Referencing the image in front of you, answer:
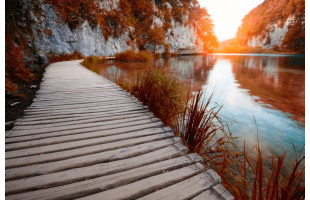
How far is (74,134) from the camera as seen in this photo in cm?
198

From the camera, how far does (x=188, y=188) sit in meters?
1.24

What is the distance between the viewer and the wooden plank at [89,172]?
1220 mm

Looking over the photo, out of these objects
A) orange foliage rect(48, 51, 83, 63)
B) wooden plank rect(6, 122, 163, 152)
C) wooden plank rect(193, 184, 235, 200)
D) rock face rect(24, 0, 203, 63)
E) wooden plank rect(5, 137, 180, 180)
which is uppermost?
rock face rect(24, 0, 203, 63)

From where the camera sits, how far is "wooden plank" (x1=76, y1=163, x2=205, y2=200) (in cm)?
115

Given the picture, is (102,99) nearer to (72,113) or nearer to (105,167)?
(72,113)

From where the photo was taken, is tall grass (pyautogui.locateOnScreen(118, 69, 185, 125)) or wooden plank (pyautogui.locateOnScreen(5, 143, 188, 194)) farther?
tall grass (pyautogui.locateOnScreen(118, 69, 185, 125))

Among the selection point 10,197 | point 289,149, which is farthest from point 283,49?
point 10,197

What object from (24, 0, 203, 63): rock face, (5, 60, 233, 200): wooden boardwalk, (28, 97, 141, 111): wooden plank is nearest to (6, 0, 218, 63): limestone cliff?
(24, 0, 203, 63): rock face

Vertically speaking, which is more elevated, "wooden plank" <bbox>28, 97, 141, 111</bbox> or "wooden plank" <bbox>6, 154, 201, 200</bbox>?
"wooden plank" <bbox>28, 97, 141, 111</bbox>

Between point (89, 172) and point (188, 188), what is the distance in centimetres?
84

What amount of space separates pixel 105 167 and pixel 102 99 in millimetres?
2163

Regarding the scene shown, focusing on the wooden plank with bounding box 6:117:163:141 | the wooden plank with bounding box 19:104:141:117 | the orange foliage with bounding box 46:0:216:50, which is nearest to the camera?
the wooden plank with bounding box 6:117:163:141

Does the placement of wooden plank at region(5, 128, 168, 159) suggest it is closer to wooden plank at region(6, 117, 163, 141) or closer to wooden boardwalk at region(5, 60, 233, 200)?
wooden boardwalk at region(5, 60, 233, 200)

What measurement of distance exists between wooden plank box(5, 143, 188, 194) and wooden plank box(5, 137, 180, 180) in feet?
0.17
